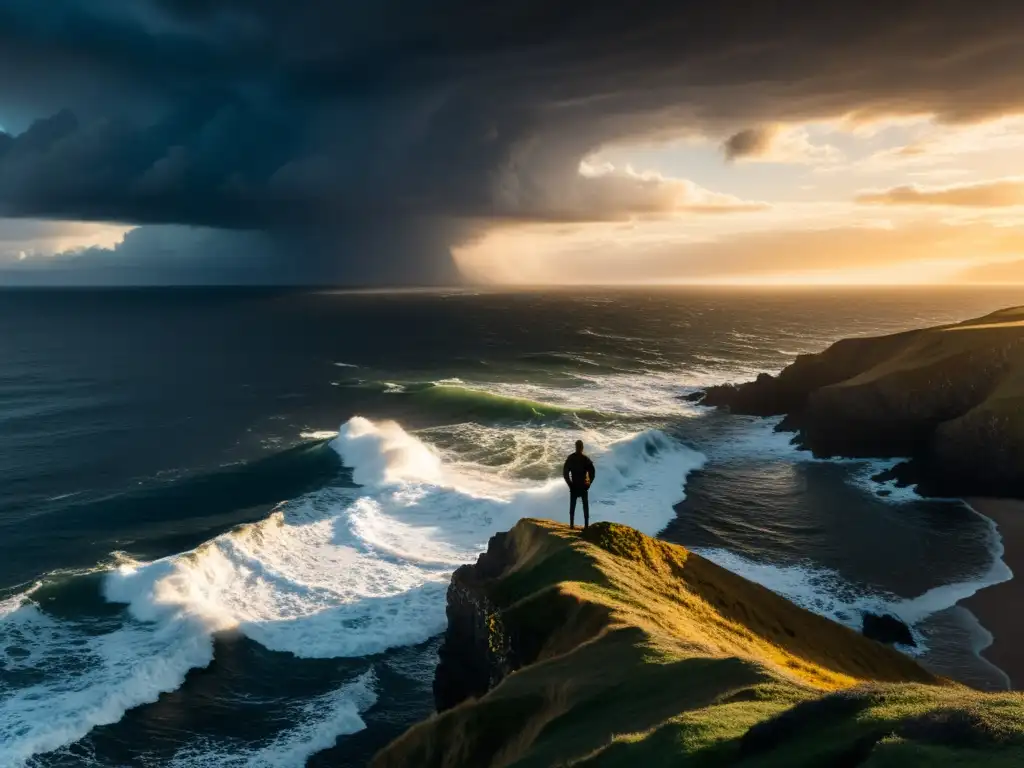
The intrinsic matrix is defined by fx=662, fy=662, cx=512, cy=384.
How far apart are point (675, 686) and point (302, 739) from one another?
12.3 metres

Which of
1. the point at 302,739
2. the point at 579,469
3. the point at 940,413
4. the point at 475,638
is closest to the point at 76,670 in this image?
the point at 302,739

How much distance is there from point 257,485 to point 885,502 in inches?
1415

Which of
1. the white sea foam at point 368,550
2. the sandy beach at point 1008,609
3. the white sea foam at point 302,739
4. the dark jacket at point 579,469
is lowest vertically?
the white sea foam at point 302,739

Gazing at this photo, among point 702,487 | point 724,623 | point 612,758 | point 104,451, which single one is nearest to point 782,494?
point 702,487

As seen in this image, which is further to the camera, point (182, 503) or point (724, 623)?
point (182, 503)

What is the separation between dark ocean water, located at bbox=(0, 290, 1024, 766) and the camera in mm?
19750

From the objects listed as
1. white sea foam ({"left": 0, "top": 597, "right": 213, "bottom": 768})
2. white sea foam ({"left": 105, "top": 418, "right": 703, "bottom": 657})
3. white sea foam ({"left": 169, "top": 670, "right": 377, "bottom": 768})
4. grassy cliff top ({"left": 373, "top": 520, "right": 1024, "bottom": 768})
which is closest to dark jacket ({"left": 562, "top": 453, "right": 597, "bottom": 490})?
grassy cliff top ({"left": 373, "top": 520, "right": 1024, "bottom": 768})

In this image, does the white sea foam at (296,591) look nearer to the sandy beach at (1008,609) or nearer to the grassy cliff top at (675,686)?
the grassy cliff top at (675,686)

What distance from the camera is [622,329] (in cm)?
13850

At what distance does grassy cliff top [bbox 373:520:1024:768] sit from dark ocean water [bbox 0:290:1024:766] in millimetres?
6554

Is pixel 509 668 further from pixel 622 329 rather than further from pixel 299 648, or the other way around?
pixel 622 329

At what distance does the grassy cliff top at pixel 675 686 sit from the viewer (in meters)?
7.54

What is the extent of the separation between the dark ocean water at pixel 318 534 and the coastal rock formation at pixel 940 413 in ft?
7.66

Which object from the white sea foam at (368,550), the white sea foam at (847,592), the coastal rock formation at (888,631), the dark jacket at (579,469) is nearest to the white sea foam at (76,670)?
the white sea foam at (368,550)
